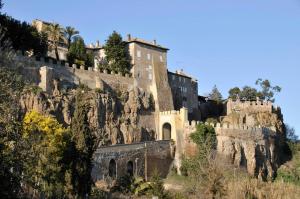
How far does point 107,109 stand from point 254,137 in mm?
21049

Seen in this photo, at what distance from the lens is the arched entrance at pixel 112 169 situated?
193ft

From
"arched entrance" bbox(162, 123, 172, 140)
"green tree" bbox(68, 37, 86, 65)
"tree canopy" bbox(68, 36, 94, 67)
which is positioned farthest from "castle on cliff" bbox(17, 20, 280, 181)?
"green tree" bbox(68, 37, 86, 65)

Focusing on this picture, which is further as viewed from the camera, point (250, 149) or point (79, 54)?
point (79, 54)

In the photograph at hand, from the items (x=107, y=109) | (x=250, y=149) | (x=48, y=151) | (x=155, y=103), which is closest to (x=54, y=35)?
(x=107, y=109)

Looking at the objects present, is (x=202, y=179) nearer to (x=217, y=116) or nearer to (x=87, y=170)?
(x=87, y=170)

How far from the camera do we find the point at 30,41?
227 feet

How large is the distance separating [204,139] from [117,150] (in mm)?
13235

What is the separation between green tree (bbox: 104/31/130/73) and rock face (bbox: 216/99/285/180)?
15134mm

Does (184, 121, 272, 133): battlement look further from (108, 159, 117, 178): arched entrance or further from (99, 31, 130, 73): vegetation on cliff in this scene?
(108, 159, 117, 178): arched entrance

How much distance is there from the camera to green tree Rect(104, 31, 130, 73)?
245ft

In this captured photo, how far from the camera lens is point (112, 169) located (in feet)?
195

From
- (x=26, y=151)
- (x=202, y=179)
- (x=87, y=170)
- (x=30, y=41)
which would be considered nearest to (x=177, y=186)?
(x=202, y=179)

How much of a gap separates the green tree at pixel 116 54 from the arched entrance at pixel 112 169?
17934 millimetres

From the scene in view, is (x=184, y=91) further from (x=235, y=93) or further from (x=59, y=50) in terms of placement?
(x=59, y=50)
